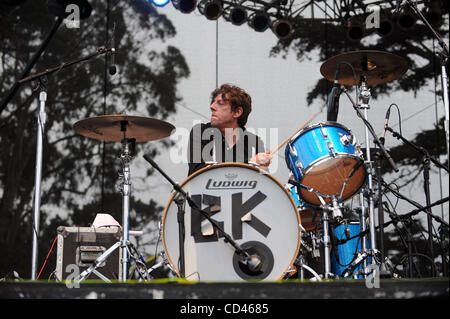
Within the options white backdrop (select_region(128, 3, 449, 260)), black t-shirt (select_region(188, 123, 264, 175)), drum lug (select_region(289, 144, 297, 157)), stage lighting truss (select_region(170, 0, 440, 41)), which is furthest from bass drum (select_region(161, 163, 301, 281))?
stage lighting truss (select_region(170, 0, 440, 41))

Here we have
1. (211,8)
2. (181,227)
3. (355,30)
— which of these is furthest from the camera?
(355,30)

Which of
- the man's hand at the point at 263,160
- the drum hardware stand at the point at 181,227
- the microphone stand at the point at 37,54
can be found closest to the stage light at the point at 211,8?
the man's hand at the point at 263,160

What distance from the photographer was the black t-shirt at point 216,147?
3969 millimetres

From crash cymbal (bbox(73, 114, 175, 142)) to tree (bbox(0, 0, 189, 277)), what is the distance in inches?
99.2

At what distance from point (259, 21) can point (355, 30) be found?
3.71 ft

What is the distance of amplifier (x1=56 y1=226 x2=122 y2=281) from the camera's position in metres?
4.63

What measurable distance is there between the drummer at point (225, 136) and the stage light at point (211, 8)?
95.6 inches

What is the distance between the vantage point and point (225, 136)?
4.12m

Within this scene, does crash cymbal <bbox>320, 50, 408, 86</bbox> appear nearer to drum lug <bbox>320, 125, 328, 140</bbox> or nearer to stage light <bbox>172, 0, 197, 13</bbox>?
drum lug <bbox>320, 125, 328, 140</bbox>

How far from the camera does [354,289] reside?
1.61 metres

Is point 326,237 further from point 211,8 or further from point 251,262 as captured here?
point 211,8

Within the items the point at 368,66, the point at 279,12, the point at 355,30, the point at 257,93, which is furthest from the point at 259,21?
the point at 368,66

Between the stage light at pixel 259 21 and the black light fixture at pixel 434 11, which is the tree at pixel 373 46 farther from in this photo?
the black light fixture at pixel 434 11
